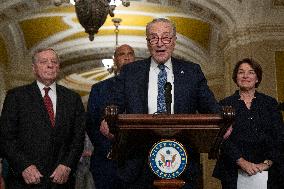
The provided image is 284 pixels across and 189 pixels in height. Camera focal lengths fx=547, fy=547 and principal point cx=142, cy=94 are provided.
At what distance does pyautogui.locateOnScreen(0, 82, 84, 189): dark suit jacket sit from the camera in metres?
3.00

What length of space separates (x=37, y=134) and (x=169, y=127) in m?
1.27

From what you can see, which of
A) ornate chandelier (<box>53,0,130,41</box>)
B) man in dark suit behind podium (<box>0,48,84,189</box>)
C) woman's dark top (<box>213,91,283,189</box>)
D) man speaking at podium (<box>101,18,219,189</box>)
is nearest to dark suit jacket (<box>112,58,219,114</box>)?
man speaking at podium (<box>101,18,219,189</box>)

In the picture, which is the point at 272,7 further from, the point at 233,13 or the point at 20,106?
the point at 20,106

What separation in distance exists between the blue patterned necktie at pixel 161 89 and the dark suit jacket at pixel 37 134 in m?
0.99

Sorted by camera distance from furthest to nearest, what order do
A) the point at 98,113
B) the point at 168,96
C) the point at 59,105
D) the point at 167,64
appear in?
the point at 98,113, the point at 59,105, the point at 167,64, the point at 168,96

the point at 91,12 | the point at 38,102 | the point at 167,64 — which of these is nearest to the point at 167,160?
the point at 167,64

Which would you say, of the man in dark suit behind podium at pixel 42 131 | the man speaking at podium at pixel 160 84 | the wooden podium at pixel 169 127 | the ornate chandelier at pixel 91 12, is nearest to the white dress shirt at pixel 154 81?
the man speaking at podium at pixel 160 84

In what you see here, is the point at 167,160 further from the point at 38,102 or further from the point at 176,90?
the point at 38,102

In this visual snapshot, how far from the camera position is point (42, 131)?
10.0ft

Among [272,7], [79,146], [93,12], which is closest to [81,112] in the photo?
[79,146]

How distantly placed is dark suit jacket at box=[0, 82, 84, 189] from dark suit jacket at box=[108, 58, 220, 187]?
81cm

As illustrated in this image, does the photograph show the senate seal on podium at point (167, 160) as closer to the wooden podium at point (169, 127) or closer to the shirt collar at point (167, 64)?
the wooden podium at point (169, 127)

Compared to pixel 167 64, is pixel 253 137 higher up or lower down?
lower down

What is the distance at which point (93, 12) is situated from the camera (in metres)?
6.27
